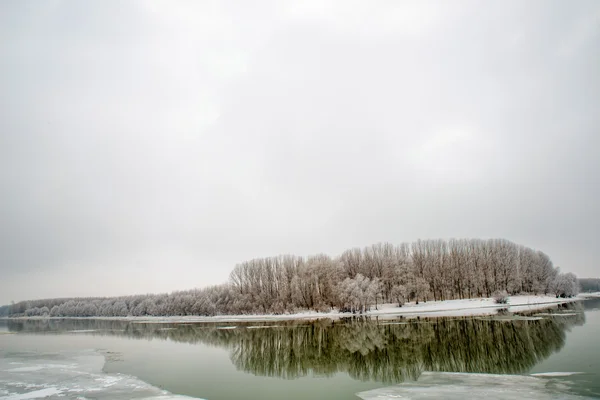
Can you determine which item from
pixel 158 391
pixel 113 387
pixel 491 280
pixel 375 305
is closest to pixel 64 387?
pixel 113 387

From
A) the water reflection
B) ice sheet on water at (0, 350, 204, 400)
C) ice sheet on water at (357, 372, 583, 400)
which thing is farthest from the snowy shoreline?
ice sheet on water at (0, 350, 204, 400)

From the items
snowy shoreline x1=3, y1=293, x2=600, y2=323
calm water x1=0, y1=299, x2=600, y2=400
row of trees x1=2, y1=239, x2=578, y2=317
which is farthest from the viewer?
row of trees x1=2, y1=239, x2=578, y2=317

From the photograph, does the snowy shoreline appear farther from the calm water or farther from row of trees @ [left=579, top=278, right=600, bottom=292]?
row of trees @ [left=579, top=278, right=600, bottom=292]

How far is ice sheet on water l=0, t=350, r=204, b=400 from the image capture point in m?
15.7

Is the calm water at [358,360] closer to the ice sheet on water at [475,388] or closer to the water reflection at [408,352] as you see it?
the water reflection at [408,352]

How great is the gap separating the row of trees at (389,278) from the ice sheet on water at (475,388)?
5760cm

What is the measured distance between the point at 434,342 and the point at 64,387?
2348 cm

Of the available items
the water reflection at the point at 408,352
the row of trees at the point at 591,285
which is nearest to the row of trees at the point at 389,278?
the water reflection at the point at 408,352

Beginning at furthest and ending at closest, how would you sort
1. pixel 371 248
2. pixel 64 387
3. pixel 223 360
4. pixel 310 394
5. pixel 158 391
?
pixel 371 248
pixel 223 360
pixel 64 387
pixel 158 391
pixel 310 394

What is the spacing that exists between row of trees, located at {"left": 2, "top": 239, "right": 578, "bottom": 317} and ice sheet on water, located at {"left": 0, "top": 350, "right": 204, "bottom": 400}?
5539 cm

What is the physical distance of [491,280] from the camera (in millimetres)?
86062

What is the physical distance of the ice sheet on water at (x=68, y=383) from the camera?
1570 cm

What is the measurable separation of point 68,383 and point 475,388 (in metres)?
19.4

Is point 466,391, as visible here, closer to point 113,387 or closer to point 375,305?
point 113,387
